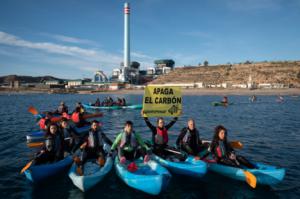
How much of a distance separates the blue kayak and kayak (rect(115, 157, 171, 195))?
2442 millimetres

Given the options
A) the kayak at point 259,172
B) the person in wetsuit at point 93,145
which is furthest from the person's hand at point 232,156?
the person in wetsuit at point 93,145

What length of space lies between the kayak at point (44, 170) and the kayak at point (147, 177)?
218 centimetres

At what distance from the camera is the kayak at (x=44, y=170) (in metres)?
8.68

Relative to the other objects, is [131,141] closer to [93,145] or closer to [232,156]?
[93,145]

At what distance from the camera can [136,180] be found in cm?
825

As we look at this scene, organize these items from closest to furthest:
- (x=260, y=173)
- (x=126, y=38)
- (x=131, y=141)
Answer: (x=260, y=173)
(x=131, y=141)
(x=126, y=38)

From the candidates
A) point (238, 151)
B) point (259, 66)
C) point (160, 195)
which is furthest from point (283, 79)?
point (160, 195)

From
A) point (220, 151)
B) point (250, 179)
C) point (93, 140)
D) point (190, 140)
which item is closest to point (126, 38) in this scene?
point (190, 140)

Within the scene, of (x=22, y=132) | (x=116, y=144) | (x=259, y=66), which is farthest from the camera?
(x=259, y=66)

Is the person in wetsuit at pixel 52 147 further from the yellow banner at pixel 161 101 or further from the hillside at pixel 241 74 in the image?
the hillside at pixel 241 74

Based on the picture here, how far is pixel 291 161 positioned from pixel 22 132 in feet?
63.1

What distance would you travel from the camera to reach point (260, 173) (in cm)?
871

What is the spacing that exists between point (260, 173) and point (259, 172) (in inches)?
1.8

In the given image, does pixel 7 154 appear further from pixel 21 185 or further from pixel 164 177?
pixel 164 177
